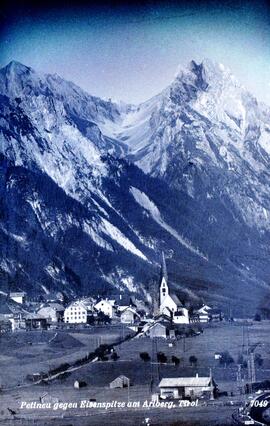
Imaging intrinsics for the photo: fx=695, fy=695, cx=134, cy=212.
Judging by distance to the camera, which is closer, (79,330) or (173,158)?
(79,330)

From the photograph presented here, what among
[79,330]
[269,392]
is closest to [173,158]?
[79,330]

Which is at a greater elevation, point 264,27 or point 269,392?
point 264,27

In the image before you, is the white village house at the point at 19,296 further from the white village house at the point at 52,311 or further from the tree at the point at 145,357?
the tree at the point at 145,357

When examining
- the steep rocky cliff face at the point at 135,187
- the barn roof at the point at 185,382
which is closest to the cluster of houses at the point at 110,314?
the steep rocky cliff face at the point at 135,187

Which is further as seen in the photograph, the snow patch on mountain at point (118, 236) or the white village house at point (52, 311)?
the snow patch on mountain at point (118, 236)

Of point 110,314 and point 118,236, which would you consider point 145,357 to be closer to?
point 110,314

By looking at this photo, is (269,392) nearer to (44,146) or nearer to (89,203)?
(89,203)
